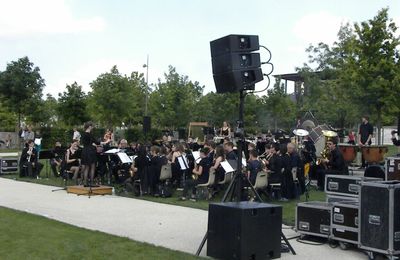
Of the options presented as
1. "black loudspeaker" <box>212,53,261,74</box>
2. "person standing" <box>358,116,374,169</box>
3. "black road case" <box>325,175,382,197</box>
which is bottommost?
"black road case" <box>325,175,382,197</box>

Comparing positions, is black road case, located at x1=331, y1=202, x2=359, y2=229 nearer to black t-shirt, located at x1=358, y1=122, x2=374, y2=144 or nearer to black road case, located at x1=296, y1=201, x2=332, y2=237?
black road case, located at x1=296, y1=201, x2=332, y2=237

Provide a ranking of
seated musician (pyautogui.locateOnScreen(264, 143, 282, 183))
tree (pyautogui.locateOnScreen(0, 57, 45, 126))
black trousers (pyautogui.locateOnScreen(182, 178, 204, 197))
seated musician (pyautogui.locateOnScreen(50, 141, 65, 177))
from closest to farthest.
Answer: seated musician (pyautogui.locateOnScreen(264, 143, 282, 183)) < black trousers (pyautogui.locateOnScreen(182, 178, 204, 197)) < seated musician (pyautogui.locateOnScreen(50, 141, 65, 177)) < tree (pyautogui.locateOnScreen(0, 57, 45, 126))

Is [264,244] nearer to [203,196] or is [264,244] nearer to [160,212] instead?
[160,212]

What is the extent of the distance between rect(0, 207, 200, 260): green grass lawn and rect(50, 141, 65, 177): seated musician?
9580mm

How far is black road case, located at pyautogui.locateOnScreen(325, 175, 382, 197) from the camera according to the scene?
9.62 metres

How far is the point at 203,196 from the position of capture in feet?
49.1

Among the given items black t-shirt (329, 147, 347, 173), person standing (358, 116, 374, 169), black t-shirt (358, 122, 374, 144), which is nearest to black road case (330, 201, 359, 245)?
black t-shirt (329, 147, 347, 173)

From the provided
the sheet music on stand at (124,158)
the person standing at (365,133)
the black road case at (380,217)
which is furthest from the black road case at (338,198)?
the person standing at (365,133)

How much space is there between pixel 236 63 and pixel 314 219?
10.1 feet

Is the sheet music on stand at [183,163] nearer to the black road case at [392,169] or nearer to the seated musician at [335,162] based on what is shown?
the seated musician at [335,162]

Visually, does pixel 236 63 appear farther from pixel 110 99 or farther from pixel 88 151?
pixel 110 99

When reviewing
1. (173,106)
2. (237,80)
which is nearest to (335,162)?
(237,80)

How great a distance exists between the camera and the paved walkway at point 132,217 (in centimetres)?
890

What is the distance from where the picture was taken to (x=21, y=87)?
4169 cm
